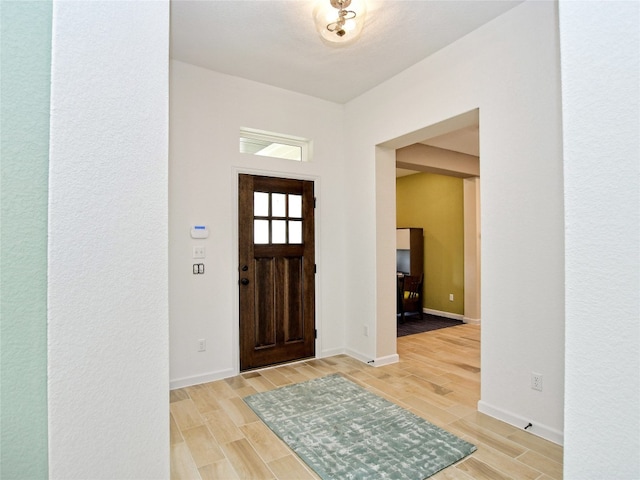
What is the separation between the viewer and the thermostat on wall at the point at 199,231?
3.37m

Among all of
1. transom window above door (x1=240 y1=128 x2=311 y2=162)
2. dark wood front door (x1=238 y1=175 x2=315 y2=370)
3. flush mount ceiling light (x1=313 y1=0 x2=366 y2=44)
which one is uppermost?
flush mount ceiling light (x1=313 y1=0 x2=366 y2=44)

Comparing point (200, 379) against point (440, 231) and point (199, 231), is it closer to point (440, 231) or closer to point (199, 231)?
point (199, 231)

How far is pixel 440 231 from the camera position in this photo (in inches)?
263

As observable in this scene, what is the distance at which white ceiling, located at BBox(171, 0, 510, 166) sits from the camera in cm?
255

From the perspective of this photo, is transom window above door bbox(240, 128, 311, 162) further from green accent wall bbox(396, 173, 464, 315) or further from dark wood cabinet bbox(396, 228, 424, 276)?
green accent wall bbox(396, 173, 464, 315)

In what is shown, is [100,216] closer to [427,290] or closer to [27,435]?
[27,435]

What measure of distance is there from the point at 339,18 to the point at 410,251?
494 centimetres

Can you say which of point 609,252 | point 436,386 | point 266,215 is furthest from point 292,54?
point 436,386

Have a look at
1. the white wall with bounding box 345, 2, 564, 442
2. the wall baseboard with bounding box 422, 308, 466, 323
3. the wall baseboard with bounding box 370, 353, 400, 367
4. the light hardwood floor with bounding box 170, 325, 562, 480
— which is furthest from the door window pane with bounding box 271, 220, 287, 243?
the wall baseboard with bounding box 422, 308, 466, 323

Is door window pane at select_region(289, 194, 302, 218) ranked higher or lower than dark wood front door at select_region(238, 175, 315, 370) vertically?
higher

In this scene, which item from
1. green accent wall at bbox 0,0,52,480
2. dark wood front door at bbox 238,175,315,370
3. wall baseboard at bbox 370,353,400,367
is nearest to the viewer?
green accent wall at bbox 0,0,52,480

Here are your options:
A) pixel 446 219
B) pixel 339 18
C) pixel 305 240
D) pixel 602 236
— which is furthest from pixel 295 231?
pixel 446 219

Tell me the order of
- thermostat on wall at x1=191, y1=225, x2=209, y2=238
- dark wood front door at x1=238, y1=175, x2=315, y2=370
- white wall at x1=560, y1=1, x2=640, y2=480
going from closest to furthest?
1. white wall at x1=560, y1=1, x2=640, y2=480
2. thermostat on wall at x1=191, y1=225, x2=209, y2=238
3. dark wood front door at x1=238, y1=175, x2=315, y2=370

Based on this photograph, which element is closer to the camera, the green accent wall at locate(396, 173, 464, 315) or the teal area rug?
the teal area rug
